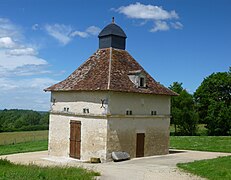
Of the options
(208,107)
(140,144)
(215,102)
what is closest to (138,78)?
(140,144)

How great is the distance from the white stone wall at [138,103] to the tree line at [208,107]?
92.3 feet

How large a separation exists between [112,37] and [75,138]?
8.12 meters

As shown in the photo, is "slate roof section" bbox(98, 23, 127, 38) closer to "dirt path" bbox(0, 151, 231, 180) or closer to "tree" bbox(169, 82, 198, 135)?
"dirt path" bbox(0, 151, 231, 180)

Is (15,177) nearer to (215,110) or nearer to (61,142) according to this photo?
(61,142)

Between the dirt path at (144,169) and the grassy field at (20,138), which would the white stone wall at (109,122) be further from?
the grassy field at (20,138)

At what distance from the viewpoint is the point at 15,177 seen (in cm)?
1259

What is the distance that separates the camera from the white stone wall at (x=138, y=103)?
23.2 meters

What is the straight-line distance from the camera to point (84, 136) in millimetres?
23984

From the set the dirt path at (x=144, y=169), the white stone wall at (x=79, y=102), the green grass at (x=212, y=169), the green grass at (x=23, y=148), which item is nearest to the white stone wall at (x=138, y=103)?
the white stone wall at (x=79, y=102)

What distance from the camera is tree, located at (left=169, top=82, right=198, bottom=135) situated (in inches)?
2172

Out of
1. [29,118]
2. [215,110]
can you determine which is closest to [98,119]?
[215,110]

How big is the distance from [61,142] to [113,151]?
504cm

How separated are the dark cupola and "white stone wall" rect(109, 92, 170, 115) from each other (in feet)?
15.6

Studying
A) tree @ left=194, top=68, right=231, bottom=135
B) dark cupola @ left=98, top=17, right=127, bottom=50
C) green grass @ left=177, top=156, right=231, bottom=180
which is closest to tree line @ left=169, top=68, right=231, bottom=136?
tree @ left=194, top=68, right=231, bottom=135
